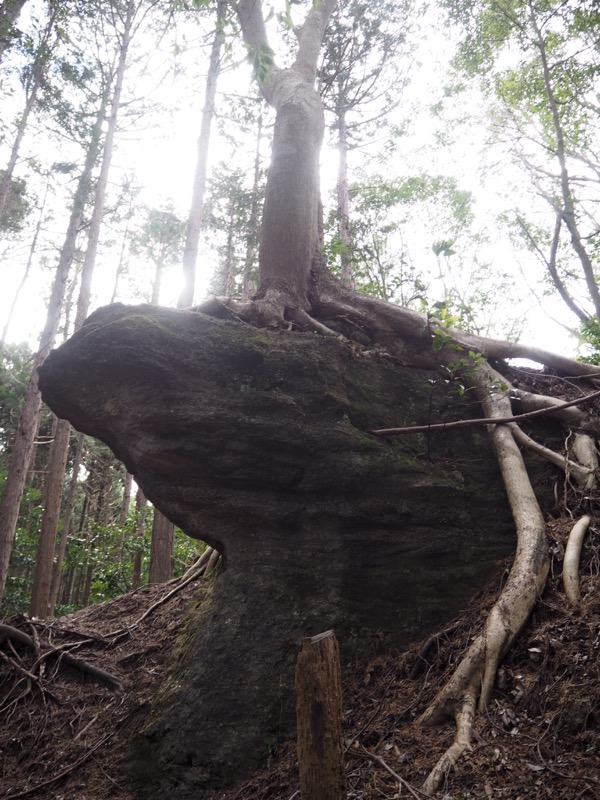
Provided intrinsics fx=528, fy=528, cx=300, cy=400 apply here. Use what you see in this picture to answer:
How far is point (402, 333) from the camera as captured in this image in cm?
598

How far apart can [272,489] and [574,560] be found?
2.40 m

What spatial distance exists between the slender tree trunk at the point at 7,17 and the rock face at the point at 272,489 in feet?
17.1

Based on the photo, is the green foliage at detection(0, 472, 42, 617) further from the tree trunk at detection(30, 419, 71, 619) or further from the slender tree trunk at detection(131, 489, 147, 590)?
the tree trunk at detection(30, 419, 71, 619)

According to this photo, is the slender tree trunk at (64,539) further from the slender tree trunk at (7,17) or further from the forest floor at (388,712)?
the slender tree trunk at (7,17)

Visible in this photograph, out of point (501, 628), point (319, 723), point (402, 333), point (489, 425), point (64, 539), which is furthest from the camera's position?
point (64, 539)

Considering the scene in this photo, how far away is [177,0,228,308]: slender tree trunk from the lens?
421 inches

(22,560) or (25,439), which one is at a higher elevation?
(25,439)

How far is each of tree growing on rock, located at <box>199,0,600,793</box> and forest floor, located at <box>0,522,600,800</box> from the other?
0.19 meters

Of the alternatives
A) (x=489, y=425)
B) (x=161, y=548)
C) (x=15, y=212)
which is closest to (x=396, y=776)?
A: (x=489, y=425)

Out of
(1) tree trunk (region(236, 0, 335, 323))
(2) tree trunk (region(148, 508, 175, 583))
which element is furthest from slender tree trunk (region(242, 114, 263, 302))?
(2) tree trunk (region(148, 508, 175, 583))

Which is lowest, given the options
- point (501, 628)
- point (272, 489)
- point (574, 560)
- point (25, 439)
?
point (501, 628)

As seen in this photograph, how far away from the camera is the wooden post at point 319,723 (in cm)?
227

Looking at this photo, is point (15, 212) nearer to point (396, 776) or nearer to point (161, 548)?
point (161, 548)

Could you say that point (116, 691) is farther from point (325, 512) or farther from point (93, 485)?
point (93, 485)
